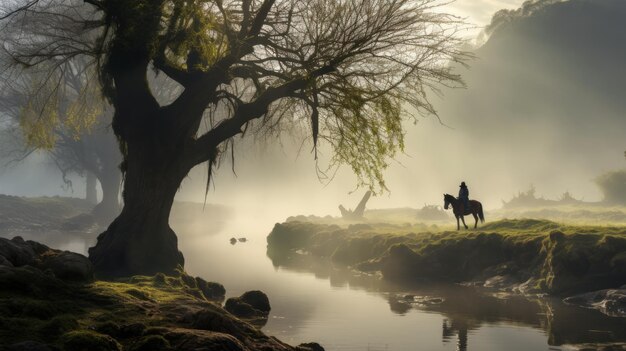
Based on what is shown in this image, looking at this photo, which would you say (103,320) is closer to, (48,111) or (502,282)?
(48,111)

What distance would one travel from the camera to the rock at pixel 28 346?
1023cm

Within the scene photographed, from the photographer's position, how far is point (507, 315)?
2323 centimetres

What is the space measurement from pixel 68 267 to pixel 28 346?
5.69 meters

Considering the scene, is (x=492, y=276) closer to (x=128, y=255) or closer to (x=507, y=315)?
(x=507, y=315)

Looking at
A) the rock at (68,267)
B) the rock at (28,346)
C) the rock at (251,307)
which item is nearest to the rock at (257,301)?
the rock at (251,307)

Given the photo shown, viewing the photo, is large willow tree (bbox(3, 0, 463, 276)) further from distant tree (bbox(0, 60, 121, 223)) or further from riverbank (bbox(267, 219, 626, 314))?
riverbank (bbox(267, 219, 626, 314))

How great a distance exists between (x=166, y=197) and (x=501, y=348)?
13.8 metres

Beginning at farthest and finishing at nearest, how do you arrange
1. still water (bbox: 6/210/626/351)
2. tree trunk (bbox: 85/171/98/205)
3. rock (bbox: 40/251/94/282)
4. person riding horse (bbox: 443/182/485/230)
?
tree trunk (bbox: 85/171/98/205), person riding horse (bbox: 443/182/485/230), still water (bbox: 6/210/626/351), rock (bbox: 40/251/94/282)

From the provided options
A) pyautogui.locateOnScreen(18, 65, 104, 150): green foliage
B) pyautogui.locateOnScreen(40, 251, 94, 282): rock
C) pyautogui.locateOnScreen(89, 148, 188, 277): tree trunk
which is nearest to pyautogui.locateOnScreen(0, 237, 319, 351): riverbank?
pyautogui.locateOnScreen(40, 251, 94, 282): rock

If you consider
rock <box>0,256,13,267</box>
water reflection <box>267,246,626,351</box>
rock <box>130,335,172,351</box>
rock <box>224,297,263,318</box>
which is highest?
rock <box>0,256,13,267</box>

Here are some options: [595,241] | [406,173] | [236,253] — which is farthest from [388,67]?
[406,173]

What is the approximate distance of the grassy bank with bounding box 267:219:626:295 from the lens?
2836 centimetres

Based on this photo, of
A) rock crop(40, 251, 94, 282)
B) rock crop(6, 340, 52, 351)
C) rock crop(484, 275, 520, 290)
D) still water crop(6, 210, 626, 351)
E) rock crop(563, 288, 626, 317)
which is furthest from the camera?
rock crop(484, 275, 520, 290)

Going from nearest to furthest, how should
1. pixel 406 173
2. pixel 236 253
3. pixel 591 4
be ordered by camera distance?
pixel 236 253 → pixel 591 4 → pixel 406 173
